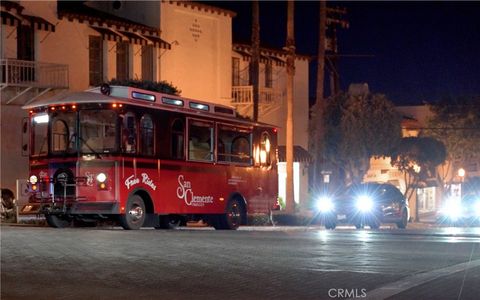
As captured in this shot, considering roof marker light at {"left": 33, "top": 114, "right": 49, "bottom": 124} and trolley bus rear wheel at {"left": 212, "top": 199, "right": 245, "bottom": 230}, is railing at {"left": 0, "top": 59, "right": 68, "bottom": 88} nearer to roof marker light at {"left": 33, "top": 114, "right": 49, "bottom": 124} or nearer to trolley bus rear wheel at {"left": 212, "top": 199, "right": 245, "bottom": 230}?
roof marker light at {"left": 33, "top": 114, "right": 49, "bottom": 124}

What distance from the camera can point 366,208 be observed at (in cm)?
3106

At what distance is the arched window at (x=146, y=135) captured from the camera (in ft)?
70.4

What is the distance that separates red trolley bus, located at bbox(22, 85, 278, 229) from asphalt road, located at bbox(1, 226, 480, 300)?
3211mm

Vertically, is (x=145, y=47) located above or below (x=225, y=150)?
above

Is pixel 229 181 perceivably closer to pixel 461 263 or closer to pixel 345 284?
pixel 461 263

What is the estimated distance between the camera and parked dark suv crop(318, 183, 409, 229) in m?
31.0

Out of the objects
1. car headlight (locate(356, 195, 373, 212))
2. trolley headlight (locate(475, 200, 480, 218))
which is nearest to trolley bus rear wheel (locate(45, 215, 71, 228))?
car headlight (locate(356, 195, 373, 212))

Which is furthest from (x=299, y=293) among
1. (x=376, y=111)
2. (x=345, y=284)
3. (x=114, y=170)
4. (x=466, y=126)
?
(x=466, y=126)

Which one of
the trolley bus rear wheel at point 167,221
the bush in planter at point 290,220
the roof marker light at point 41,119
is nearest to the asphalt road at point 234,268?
the roof marker light at point 41,119

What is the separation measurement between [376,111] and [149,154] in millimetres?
29667

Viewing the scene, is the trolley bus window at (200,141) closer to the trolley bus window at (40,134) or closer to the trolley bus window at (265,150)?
the trolley bus window at (265,150)

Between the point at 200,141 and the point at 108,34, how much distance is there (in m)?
16.6

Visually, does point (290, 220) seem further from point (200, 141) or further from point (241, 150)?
point (200, 141)

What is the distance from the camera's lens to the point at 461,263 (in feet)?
44.2
